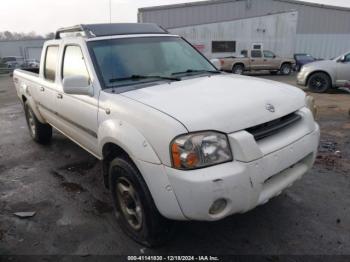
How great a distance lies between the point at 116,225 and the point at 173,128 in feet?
4.99

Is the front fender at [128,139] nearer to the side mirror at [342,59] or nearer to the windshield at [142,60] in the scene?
the windshield at [142,60]

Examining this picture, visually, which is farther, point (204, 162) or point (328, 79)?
point (328, 79)

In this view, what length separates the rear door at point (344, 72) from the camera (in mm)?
10984

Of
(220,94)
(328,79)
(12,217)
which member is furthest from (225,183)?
(328,79)

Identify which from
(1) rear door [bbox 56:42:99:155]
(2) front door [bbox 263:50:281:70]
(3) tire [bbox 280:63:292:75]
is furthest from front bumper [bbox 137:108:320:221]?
(3) tire [bbox 280:63:292:75]

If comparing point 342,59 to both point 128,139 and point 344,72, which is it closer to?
point 344,72

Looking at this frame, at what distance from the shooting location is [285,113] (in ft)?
9.37

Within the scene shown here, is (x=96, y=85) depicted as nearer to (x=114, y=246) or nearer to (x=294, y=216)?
(x=114, y=246)

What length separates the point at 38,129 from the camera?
19.7 ft

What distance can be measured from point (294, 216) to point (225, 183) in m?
1.50

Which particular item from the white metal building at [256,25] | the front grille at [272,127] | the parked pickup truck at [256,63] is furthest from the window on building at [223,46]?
the front grille at [272,127]

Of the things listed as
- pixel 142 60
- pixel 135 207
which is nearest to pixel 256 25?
pixel 142 60

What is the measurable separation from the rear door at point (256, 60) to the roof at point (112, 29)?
17.7 meters

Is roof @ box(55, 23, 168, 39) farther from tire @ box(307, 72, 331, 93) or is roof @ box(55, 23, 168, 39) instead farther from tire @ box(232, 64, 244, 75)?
tire @ box(232, 64, 244, 75)
